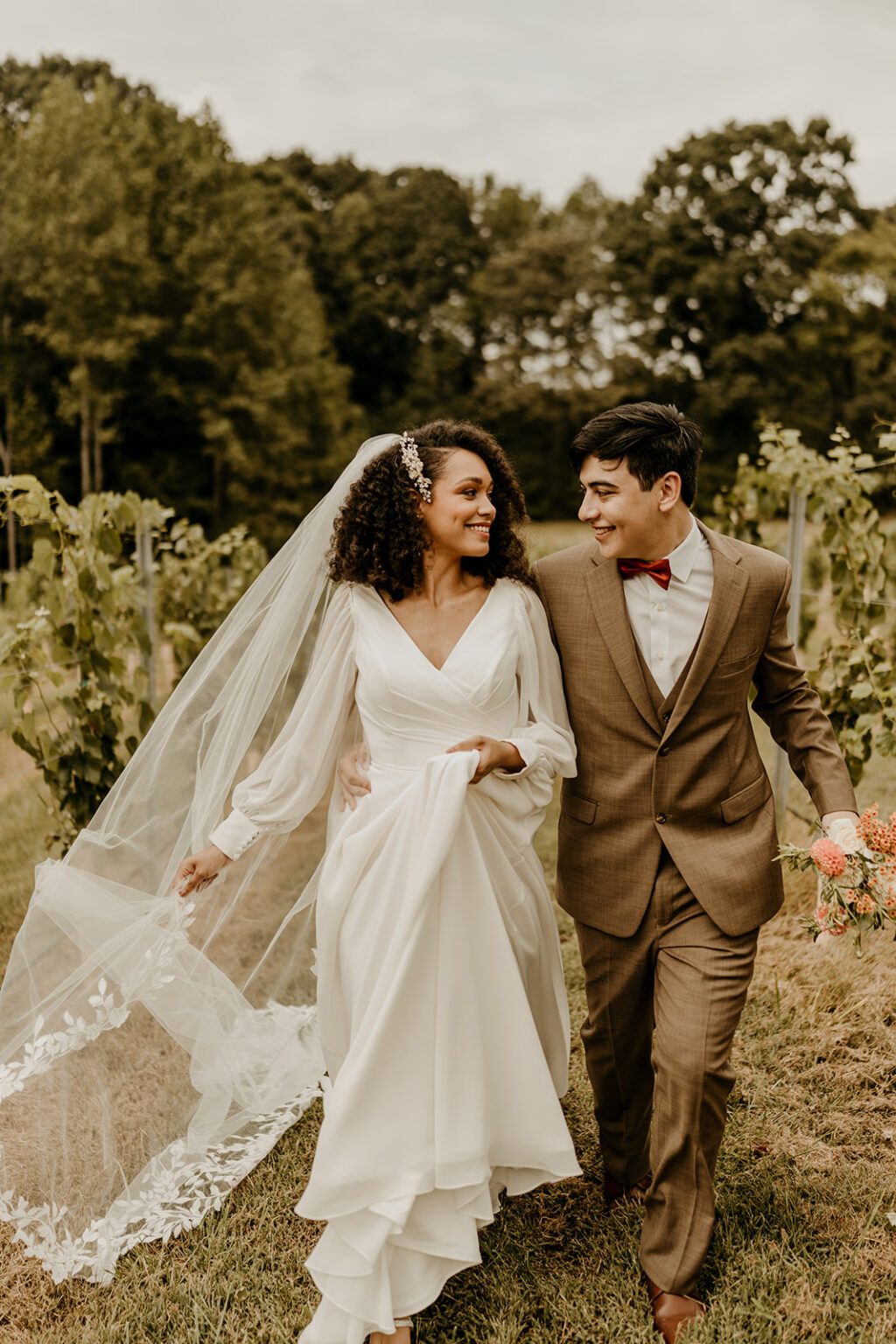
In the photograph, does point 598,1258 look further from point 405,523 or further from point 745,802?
point 405,523

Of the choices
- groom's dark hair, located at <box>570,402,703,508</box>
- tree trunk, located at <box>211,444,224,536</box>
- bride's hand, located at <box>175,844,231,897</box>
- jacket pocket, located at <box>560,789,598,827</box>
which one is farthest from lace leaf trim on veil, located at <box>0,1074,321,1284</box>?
tree trunk, located at <box>211,444,224,536</box>

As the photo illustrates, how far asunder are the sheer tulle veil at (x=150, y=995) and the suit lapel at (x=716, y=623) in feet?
3.21

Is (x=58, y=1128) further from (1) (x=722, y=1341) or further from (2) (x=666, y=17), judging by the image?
(2) (x=666, y=17)

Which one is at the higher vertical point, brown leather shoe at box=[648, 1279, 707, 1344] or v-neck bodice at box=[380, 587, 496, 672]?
v-neck bodice at box=[380, 587, 496, 672]

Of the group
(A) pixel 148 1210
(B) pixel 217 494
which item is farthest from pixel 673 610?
(B) pixel 217 494

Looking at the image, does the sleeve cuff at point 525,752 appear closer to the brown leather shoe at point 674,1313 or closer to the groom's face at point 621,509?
the groom's face at point 621,509

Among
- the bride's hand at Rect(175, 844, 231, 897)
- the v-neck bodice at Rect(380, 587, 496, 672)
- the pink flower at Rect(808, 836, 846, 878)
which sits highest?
the v-neck bodice at Rect(380, 587, 496, 672)

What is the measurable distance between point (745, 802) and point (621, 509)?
807 millimetres

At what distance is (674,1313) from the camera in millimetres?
2525

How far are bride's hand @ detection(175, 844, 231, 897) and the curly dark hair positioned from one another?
82 cm

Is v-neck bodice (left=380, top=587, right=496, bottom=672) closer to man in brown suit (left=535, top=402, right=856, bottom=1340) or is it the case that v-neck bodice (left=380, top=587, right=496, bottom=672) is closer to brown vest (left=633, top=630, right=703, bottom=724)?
man in brown suit (left=535, top=402, right=856, bottom=1340)

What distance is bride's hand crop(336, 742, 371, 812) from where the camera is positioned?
2.81 metres

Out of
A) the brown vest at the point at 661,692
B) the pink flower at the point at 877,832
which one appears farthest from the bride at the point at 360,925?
the pink flower at the point at 877,832

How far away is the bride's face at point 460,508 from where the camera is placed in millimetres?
2861
